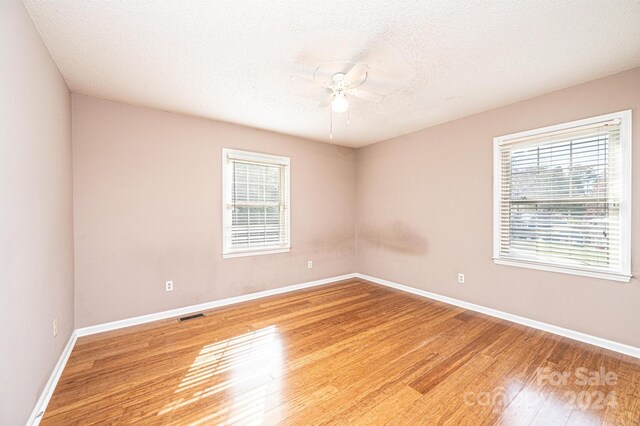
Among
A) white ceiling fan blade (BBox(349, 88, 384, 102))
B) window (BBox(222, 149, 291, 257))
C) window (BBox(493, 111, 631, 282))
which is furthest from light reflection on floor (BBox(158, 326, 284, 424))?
window (BBox(493, 111, 631, 282))

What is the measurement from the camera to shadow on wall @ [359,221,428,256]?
416cm

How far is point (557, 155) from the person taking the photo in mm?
2814

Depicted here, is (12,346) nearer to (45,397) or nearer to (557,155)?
(45,397)

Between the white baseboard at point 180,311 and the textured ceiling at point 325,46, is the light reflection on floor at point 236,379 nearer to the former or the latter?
the white baseboard at point 180,311

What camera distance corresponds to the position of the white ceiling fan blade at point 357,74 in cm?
224

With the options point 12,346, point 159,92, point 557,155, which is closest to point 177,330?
point 12,346

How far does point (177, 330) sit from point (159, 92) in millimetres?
2557

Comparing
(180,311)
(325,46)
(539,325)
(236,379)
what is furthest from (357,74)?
(180,311)

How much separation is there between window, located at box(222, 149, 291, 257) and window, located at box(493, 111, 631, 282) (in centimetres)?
298

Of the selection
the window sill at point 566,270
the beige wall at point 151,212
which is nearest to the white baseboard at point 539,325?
the window sill at point 566,270

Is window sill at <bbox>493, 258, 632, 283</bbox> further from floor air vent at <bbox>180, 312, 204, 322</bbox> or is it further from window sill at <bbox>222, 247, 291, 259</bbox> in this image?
floor air vent at <bbox>180, 312, 204, 322</bbox>

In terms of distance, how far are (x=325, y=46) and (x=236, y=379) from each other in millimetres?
2652

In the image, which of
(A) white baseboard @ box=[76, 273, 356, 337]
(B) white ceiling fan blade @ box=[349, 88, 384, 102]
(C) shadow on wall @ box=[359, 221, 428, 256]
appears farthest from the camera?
(C) shadow on wall @ box=[359, 221, 428, 256]

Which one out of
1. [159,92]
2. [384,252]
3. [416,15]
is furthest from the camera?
[384,252]
